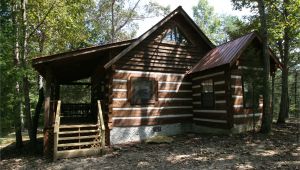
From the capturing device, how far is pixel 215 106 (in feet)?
42.8

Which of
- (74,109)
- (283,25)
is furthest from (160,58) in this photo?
(283,25)

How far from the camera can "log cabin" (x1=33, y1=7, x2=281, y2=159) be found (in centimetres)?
1220

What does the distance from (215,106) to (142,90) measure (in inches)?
149

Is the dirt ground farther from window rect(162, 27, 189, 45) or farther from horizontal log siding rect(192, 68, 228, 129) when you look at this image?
window rect(162, 27, 189, 45)

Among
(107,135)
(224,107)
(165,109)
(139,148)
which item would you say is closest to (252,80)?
(224,107)

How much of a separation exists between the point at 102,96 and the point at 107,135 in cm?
323

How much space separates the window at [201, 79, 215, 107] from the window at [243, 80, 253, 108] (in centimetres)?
163

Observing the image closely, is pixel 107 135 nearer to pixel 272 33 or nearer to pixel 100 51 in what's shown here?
pixel 100 51

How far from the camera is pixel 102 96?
14.4m

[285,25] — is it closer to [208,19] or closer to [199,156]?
[199,156]

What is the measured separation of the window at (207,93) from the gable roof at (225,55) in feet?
2.97

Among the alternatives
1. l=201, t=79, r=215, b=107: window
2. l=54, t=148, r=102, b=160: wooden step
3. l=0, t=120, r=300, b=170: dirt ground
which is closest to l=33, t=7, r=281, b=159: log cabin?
l=201, t=79, r=215, b=107: window

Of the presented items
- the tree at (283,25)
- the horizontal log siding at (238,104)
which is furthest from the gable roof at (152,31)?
the tree at (283,25)

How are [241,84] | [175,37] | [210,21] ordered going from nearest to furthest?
[241,84]
[175,37]
[210,21]
